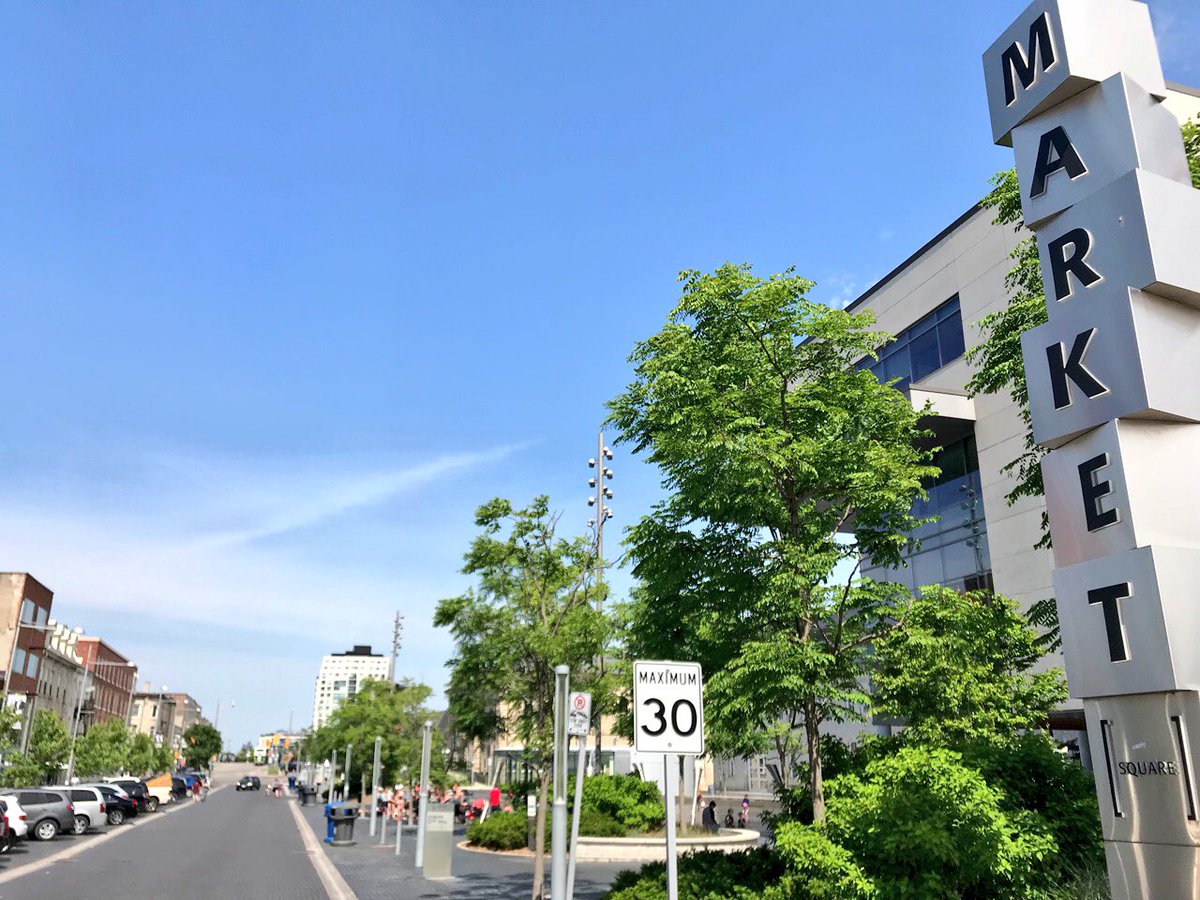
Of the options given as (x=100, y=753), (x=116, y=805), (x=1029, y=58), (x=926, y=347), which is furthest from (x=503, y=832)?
(x=100, y=753)

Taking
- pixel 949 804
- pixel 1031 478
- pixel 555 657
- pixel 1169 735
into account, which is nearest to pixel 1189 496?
pixel 1169 735

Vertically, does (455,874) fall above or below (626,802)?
below

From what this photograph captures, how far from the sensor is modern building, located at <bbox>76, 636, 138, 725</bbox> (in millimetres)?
102188

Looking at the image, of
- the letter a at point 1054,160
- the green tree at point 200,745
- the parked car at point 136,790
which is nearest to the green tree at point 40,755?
the parked car at point 136,790

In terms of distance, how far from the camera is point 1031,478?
14852mm

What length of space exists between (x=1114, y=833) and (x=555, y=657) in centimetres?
1150

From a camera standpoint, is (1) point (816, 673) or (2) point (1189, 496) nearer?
(2) point (1189, 496)

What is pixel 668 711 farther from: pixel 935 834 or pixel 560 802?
pixel 935 834

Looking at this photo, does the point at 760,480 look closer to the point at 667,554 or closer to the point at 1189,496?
the point at 667,554

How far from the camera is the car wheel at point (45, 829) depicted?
31.9 m

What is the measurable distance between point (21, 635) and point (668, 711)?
78620 millimetres

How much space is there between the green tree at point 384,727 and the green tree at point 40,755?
55.4ft

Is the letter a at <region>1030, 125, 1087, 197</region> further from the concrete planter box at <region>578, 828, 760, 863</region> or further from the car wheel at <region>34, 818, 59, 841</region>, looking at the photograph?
the car wheel at <region>34, 818, 59, 841</region>

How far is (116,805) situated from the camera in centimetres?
4166
